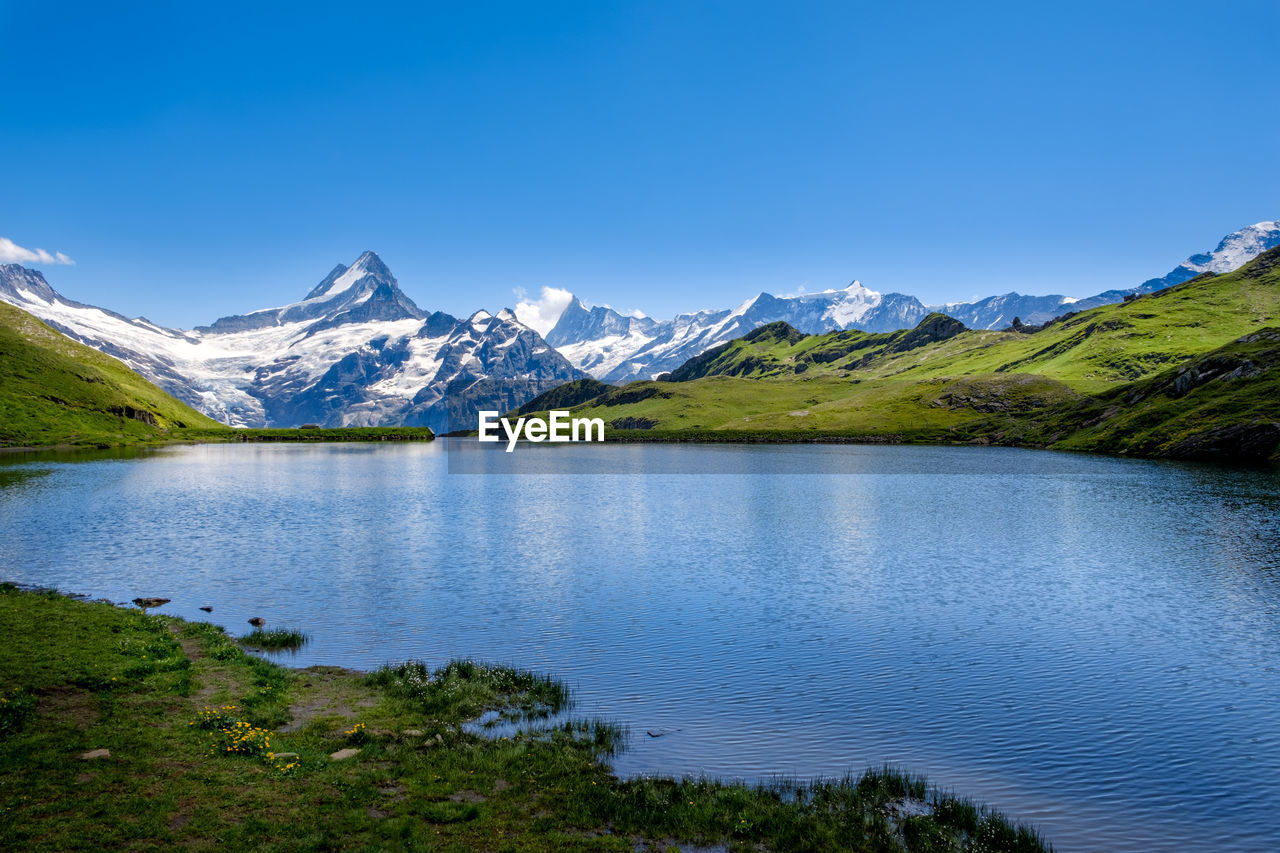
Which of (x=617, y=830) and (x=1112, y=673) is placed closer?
(x=617, y=830)

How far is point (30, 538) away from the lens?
67.2 metres

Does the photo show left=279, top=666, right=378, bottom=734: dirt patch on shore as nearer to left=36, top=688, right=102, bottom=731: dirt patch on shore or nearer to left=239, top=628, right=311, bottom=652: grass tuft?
left=239, top=628, right=311, bottom=652: grass tuft

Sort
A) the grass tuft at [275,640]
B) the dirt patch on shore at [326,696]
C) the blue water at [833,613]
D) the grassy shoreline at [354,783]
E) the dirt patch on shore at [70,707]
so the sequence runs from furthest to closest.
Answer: the grass tuft at [275,640], the dirt patch on shore at [326,696], the blue water at [833,613], the dirt patch on shore at [70,707], the grassy shoreline at [354,783]

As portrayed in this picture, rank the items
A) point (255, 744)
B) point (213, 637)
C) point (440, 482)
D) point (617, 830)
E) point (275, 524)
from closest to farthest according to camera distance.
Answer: point (617, 830), point (255, 744), point (213, 637), point (275, 524), point (440, 482)

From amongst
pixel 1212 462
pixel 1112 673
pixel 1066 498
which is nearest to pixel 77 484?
pixel 1112 673

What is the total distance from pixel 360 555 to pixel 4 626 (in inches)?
1186

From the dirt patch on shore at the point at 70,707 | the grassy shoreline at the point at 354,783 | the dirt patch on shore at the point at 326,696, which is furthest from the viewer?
the dirt patch on shore at the point at 326,696

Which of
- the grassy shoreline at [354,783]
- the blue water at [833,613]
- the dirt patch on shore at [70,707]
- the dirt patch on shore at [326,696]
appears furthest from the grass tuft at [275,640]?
the dirt patch on shore at [70,707]

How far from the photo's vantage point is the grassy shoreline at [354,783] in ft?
59.7

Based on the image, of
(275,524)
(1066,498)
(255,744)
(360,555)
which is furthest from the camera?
(1066,498)

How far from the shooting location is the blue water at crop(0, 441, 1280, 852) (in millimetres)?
25781

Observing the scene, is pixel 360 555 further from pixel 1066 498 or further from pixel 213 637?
pixel 1066 498

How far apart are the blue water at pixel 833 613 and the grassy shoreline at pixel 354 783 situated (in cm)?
258

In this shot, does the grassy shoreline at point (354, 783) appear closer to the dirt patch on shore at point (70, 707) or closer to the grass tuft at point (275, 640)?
the dirt patch on shore at point (70, 707)
